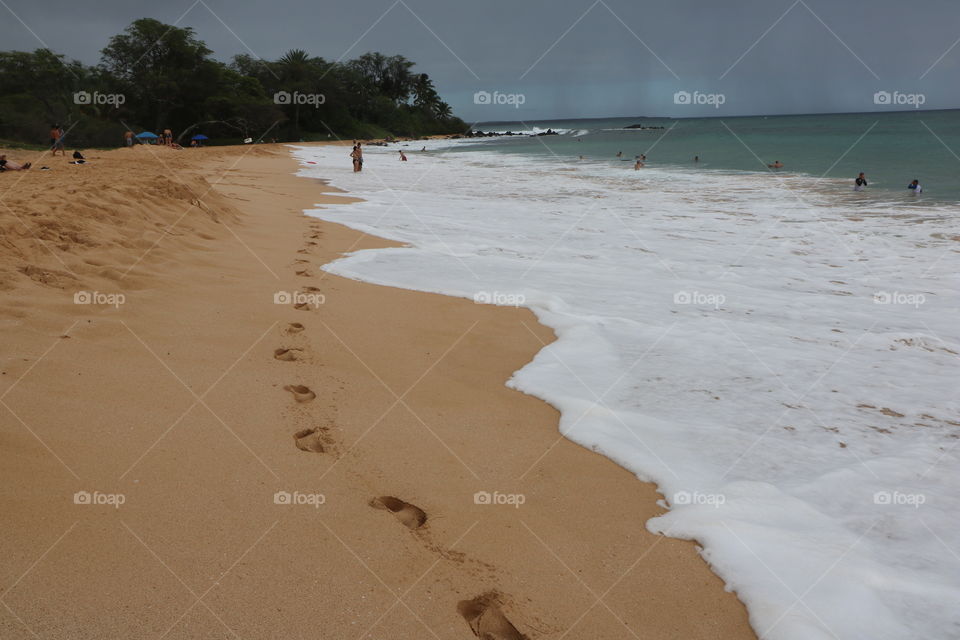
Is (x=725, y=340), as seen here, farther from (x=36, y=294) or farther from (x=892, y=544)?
(x=36, y=294)

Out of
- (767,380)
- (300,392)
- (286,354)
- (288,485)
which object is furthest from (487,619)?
(767,380)

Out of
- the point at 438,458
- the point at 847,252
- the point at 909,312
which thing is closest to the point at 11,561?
the point at 438,458

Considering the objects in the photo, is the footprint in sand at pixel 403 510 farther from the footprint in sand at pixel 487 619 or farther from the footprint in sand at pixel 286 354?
the footprint in sand at pixel 286 354

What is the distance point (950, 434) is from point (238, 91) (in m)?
58.4

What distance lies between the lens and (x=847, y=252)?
9164 mm

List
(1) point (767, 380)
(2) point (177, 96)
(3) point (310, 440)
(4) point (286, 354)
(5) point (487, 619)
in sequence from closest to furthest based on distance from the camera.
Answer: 1. (5) point (487, 619)
2. (3) point (310, 440)
3. (4) point (286, 354)
4. (1) point (767, 380)
5. (2) point (177, 96)

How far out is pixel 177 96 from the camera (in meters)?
47.8

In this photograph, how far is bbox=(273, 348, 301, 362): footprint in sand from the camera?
414 centimetres

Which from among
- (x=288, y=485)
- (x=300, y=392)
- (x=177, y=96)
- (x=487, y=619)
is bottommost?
(x=487, y=619)

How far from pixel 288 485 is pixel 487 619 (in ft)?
3.77

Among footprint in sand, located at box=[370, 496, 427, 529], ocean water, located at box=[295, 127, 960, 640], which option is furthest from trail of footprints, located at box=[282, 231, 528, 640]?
ocean water, located at box=[295, 127, 960, 640]

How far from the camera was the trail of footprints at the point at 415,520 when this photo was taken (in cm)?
212

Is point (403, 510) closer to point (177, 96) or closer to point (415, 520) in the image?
point (415, 520)

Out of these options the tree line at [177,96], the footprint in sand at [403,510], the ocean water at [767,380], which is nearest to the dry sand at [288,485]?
the footprint in sand at [403,510]
